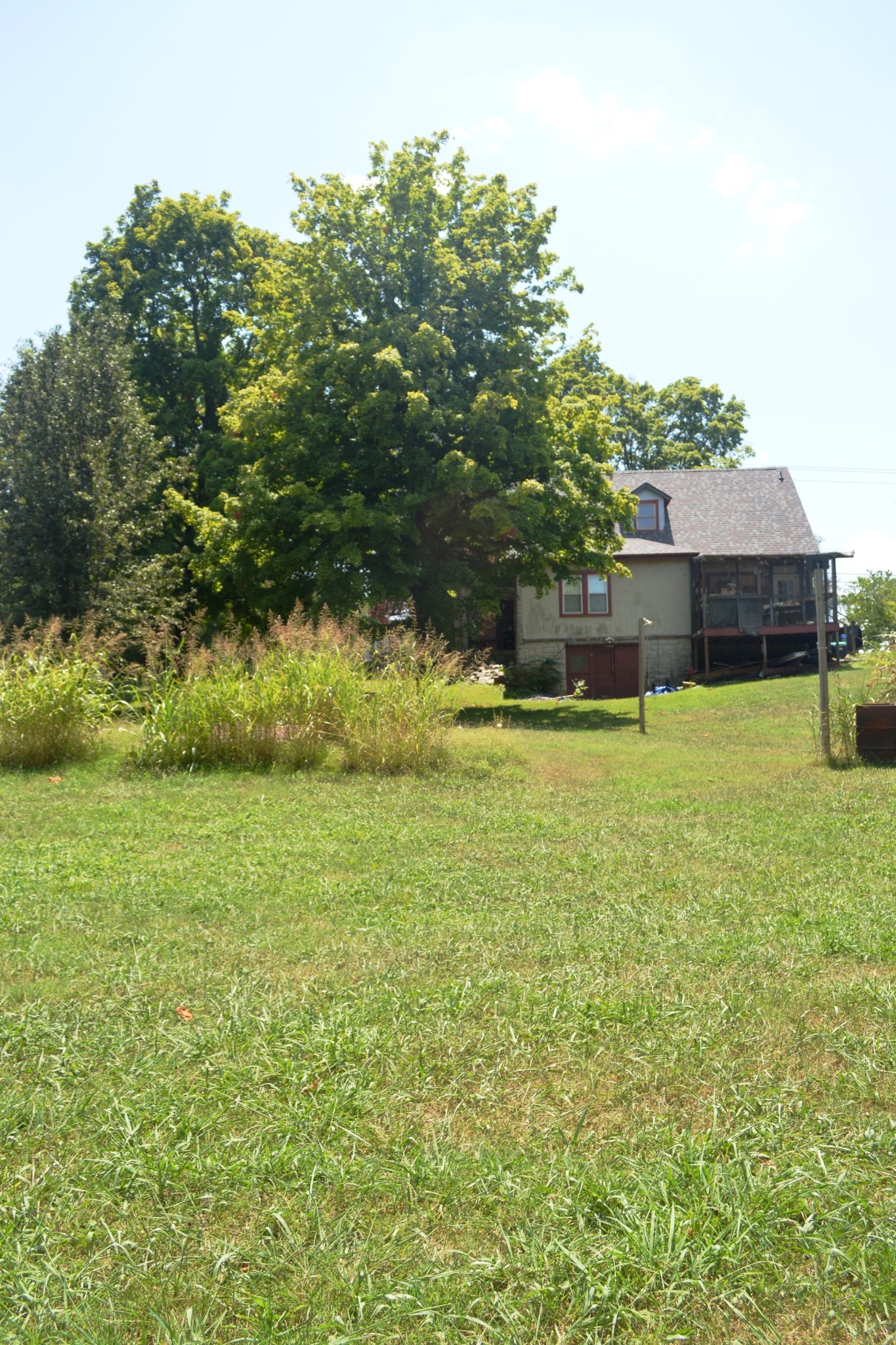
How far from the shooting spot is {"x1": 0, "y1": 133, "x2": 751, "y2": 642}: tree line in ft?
66.6

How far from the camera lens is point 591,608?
36656 mm

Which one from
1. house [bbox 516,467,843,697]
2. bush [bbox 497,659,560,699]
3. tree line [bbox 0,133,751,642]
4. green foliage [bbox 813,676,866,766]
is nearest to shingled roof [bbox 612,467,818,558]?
house [bbox 516,467,843,697]

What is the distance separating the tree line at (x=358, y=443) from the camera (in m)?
20.3

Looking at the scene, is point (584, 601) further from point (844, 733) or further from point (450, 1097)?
point (450, 1097)

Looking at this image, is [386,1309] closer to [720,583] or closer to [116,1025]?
[116,1025]

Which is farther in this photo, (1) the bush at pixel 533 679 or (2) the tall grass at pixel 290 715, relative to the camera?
(1) the bush at pixel 533 679

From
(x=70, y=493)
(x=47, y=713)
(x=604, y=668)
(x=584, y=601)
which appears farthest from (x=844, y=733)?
(x=584, y=601)

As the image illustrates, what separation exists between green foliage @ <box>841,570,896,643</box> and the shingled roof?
426 cm

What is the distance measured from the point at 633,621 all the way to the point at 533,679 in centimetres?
438

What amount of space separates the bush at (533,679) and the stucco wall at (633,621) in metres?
0.67

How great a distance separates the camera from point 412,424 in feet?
76.5

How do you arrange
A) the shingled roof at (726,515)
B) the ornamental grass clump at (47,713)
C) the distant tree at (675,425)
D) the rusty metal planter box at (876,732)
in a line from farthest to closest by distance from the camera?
the distant tree at (675,425)
the shingled roof at (726,515)
the rusty metal planter box at (876,732)
the ornamental grass clump at (47,713)

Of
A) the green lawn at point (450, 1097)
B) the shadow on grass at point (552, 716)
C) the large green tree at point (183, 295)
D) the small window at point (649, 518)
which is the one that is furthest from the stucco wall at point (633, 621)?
the green lawn at point (450, 1097)

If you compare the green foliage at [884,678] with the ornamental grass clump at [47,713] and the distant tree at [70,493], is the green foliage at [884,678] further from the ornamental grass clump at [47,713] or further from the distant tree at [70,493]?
the distant tree at [70,493]
